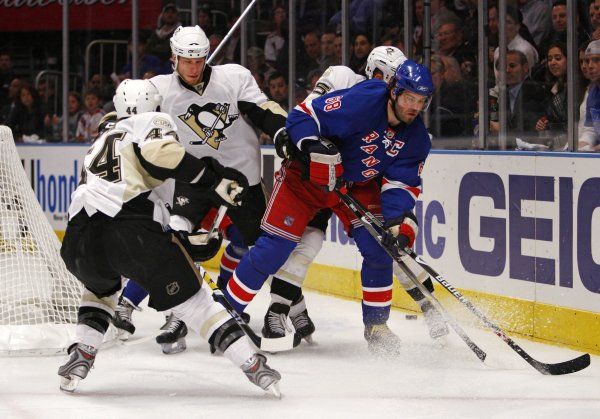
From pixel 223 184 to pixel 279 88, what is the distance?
9.87 ft

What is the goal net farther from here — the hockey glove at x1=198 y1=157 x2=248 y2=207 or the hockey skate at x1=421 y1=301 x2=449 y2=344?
the hockey skate at x1=421 y1=301 x2=449 y2=344

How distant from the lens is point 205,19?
6809 mm

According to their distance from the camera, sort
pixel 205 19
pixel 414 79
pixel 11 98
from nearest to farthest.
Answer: pixel 414 79
pixel 205 19
pixel 11 98

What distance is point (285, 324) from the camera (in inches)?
167

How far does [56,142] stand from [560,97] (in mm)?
4228

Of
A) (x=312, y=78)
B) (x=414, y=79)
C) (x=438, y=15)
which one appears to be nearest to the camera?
(x=414, y=79)

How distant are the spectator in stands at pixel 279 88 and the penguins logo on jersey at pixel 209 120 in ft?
6.20

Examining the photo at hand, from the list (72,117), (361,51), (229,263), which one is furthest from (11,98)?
(229,263)

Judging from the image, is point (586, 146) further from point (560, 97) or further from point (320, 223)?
point (320, 223)

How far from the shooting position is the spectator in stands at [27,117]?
26.1 ft

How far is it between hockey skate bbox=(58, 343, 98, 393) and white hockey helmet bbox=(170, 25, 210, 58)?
1.24 meters

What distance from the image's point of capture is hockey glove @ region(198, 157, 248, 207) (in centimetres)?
336

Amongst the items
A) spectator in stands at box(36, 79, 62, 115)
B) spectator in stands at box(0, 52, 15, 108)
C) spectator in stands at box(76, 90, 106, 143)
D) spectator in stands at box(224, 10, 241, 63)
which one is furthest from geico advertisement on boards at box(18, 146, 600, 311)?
spectator in stands at box(0, 52, 15, 108)

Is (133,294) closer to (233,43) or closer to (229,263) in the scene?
(229,263)
